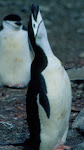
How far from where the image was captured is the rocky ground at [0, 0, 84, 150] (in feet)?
12.3

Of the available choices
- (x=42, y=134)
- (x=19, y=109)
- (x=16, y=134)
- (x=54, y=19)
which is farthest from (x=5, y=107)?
(x=54, y=19)

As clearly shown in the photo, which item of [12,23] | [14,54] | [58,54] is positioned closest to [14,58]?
[14,54]

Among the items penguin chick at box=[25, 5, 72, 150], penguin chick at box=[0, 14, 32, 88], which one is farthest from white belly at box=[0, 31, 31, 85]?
penguin chick at box=[25, 5, 72, 150]

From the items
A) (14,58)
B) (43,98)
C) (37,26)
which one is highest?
(37,26)

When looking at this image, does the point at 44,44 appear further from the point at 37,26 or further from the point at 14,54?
the point at 14,54

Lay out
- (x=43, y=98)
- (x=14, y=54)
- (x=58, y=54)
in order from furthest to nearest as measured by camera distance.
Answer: (x=58, y=54) < (x=14, y=54) < (x=43, y=98)

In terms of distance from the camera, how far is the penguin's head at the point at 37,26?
10.2 feet

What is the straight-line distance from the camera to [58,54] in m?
7.50

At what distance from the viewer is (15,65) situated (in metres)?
5.42

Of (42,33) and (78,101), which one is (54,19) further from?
(42,33)

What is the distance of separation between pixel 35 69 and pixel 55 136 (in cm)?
54

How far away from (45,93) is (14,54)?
2.30m

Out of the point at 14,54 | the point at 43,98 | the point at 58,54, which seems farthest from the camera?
the point at 58,54

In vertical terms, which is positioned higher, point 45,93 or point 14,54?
point 45,93
